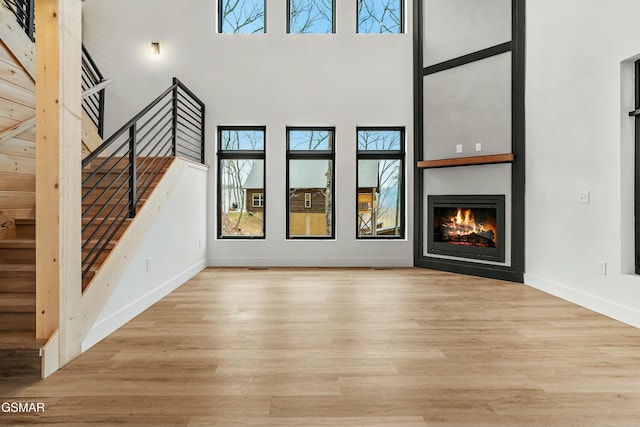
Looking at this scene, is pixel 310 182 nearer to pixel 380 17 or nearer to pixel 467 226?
pixel 467 226

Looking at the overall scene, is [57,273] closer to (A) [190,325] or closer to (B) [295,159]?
(A) [190,325]

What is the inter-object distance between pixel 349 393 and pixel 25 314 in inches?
83.9

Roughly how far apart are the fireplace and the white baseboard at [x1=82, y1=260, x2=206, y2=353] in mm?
3752

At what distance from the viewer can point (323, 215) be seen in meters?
6.43

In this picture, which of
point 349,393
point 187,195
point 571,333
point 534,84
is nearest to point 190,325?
point 349,393

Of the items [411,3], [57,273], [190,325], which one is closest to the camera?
[57,273]

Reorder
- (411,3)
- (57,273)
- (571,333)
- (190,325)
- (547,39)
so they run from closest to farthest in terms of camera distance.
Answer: (57,273) < (571,333) < (190,325) < (547,39) < (411,3)

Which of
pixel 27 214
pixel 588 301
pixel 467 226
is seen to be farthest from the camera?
pixel 467 226

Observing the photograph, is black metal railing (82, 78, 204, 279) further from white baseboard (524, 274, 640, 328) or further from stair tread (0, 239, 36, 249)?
white baseboard (524, 274, 640, 328)

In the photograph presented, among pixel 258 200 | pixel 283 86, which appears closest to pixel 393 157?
pixel 283 86

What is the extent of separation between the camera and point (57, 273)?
2357 millimetres

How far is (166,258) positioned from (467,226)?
4.15m

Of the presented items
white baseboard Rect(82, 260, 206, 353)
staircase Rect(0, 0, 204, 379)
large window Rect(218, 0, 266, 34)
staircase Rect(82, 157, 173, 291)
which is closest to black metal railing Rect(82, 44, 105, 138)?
staircase Rect(0, 0, 204, 379)

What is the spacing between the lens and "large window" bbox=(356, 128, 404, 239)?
6.34 metres
